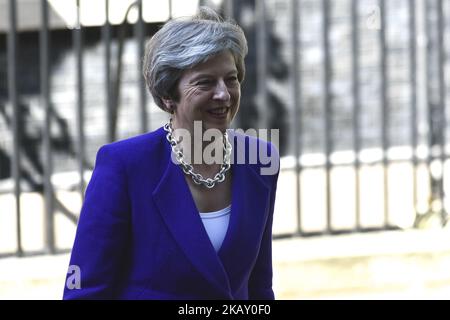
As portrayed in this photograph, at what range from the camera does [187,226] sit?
295 cm

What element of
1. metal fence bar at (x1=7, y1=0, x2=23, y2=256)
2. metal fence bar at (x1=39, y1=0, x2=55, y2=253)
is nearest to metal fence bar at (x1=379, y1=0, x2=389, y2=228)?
metal fence bar at (x1=39, y1=0, x2=55, y2=253)

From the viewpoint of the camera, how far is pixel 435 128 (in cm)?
684

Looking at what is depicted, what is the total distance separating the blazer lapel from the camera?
9.57 feet

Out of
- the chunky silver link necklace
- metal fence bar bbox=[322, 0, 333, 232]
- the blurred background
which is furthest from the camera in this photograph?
metal fence bar bbox=[322, 0, 333, 232]

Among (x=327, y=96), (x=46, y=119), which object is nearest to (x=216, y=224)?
(x=46, y=119)

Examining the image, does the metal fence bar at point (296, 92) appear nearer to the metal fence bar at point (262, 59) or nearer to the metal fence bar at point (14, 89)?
the metal fence bar at point (262, 59)

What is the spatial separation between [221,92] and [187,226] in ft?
1.18

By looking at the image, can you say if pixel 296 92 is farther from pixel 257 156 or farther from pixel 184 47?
pixel 184 47

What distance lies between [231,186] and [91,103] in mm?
3275

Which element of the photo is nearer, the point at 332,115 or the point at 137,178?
the point at 137,178

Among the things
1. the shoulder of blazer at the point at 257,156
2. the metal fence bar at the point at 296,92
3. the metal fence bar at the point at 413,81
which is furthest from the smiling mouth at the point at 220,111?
the metal fence bar at the point at 413,81

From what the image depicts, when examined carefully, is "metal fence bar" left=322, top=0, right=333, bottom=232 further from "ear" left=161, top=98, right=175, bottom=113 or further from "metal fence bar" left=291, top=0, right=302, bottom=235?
"ear" left=161, top=98, right=175, bottom=113

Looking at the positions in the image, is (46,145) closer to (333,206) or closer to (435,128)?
(333,206)
